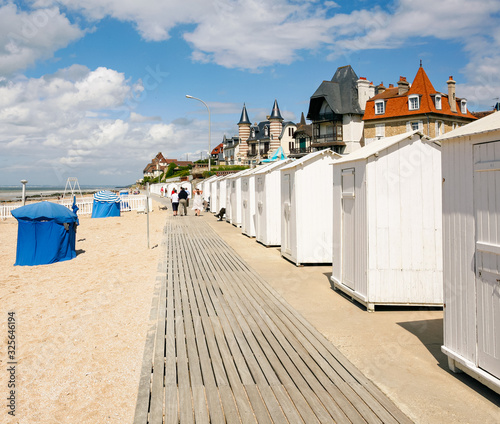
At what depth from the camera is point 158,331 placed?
535 centimetres

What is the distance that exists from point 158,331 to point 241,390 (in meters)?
1.99

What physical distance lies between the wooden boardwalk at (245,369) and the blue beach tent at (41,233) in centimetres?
529

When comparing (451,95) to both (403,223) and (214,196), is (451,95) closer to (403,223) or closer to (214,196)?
(214,196)

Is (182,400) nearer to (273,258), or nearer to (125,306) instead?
(125,306)

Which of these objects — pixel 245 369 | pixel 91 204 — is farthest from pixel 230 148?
pixel 245 369

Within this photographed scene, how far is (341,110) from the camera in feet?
153

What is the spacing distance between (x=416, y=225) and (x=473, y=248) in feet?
7.54

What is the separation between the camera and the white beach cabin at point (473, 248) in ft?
11.3

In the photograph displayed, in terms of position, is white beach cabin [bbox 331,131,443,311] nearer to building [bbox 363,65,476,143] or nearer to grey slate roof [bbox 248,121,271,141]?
building [bbox 363,65,476,143]

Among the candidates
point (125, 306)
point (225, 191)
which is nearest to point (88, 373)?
point (125, 306)

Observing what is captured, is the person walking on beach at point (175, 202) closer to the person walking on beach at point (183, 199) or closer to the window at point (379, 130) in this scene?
the person walking on beach at point (183, 199)

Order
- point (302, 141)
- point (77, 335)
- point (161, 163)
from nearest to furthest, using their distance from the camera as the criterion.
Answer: point (77, 335) → point (302, 141) → point (161, 163)

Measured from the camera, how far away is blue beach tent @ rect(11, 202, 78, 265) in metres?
10.5

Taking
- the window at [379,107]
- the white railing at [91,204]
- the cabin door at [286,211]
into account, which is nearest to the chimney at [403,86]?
the window at [379,107]
